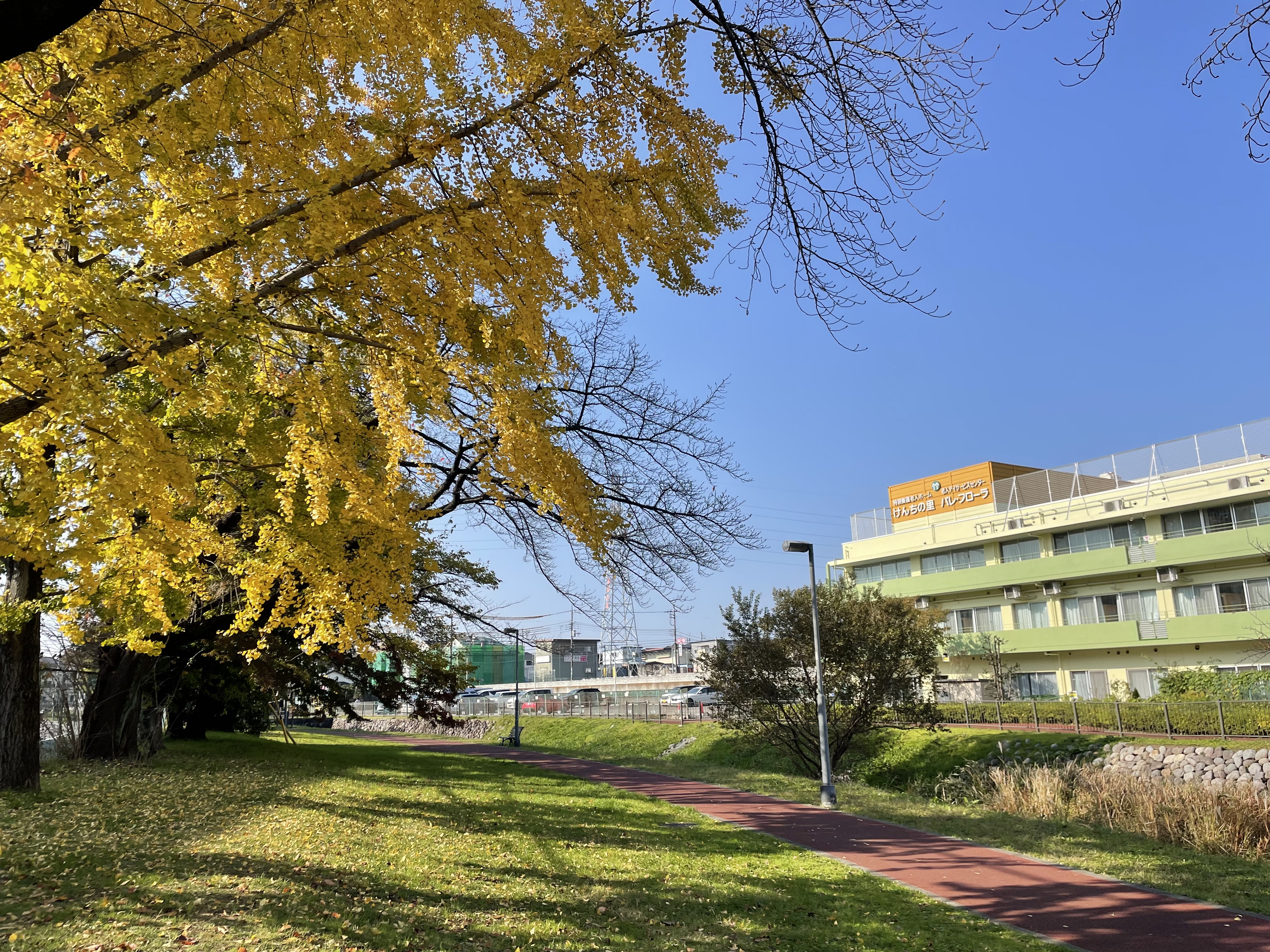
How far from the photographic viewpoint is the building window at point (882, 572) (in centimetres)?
4738

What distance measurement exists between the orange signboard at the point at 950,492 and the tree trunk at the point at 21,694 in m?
45.3

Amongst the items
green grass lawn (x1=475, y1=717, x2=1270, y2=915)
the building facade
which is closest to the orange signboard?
the building facade

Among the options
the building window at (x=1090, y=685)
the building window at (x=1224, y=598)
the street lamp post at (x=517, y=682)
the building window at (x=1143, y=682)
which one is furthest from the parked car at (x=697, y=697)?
the building window at (x=1224, y=598)

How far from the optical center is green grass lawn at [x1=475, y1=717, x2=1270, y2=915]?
8883 millimetres

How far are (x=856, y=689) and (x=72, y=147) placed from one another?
20178 mm

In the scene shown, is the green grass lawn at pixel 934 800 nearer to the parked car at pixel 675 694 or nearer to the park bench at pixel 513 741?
the park bench at pixel 513 741

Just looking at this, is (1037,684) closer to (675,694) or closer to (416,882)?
(675,694)

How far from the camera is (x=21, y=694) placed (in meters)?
12.6

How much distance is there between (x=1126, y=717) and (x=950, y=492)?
24549 mm

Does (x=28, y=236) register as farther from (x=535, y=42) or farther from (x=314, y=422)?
(x=535, y=42)

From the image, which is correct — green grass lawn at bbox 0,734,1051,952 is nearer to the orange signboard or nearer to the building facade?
the building facade

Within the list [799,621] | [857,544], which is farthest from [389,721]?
[799,621]

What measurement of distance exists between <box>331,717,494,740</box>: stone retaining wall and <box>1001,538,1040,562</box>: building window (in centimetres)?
3066

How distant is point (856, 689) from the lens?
2081 centimetres
